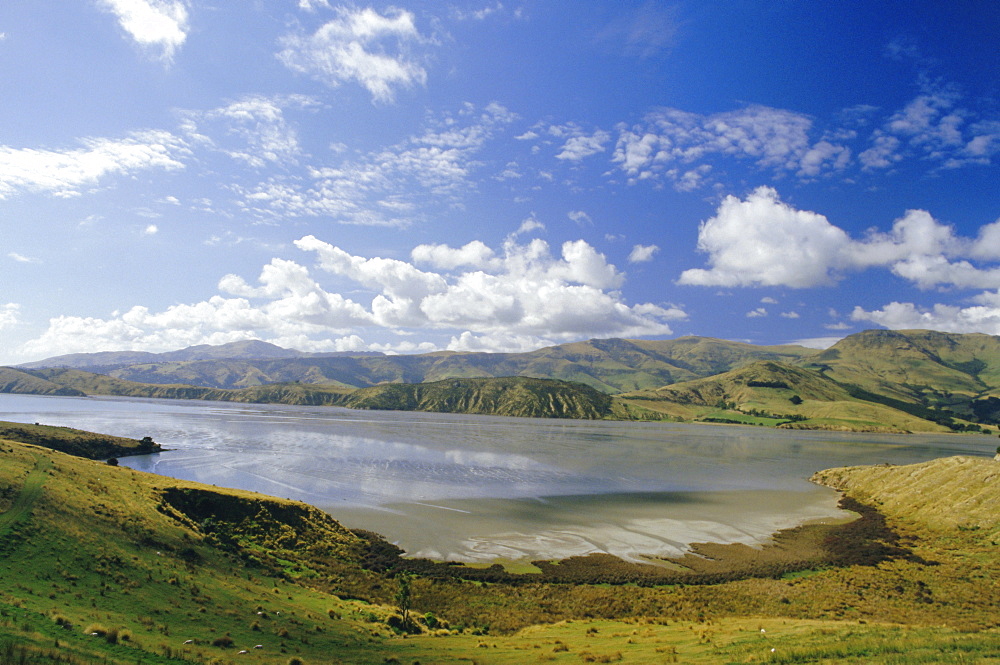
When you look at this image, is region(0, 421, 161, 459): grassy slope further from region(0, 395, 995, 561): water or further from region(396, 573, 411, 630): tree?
region(396, 573, 411, 630): tree

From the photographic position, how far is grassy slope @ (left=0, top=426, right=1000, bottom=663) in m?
17.4

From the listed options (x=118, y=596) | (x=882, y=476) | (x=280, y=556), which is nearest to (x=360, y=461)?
(x=280, y=556)

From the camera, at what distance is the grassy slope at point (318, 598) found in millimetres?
17359

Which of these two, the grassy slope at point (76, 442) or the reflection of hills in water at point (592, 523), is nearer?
the reflection of hills in water at point (592, 523)

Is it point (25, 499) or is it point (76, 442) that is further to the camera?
point (76, 442)

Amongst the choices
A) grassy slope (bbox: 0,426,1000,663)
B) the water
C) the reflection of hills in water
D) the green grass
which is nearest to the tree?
grassy slope (bbox: 0,426,1000,663)

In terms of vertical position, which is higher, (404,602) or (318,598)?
(318,598)

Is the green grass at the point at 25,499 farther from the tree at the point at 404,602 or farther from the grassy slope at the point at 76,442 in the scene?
the grassy slope at the point at 76,442

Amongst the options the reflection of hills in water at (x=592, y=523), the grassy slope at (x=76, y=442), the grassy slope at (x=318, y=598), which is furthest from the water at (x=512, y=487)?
the grassy slope at (x=318, y=598)

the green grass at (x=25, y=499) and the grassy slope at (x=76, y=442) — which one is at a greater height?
the green grass at (x=25, y=499)

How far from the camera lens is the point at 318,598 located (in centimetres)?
2788

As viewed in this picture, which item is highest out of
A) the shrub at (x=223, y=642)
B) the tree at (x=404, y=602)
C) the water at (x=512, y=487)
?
the shrub at (x=223, y=642)

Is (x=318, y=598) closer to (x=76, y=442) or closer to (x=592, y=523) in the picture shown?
(x=592, y=523)

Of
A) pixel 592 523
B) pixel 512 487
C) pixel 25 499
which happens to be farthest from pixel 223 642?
pixel 512 487
